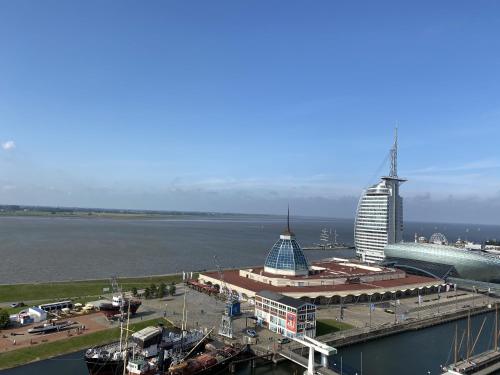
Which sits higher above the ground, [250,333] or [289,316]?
[289,316]

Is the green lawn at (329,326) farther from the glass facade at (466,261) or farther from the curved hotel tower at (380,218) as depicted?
the curved hotel tower at (380,218)

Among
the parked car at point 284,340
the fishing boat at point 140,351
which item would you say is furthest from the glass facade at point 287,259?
the fishing boat at point 140,351

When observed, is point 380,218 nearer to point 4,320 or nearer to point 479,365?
point 479,365

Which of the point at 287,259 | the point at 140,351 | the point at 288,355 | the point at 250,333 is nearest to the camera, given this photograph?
the point at 140,351

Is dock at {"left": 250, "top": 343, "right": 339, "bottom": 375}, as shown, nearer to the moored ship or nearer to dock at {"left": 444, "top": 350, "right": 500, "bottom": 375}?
the moored ship

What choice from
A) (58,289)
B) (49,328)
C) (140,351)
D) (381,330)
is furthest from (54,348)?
(381,330)

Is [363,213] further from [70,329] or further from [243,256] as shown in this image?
[70,329]

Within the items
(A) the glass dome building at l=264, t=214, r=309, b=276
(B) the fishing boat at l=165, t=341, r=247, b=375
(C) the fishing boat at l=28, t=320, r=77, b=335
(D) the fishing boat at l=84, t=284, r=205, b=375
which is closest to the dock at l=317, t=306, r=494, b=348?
(B) the fishing boat at l=165, t=341, r=247, b=375
